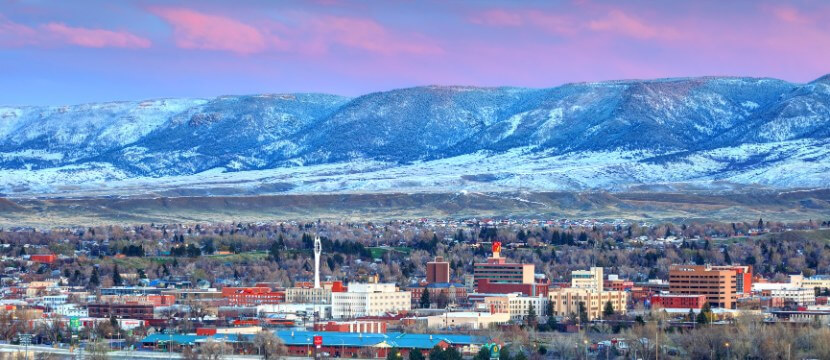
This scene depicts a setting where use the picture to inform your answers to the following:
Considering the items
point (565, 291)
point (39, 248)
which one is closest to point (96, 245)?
point (39, 248)

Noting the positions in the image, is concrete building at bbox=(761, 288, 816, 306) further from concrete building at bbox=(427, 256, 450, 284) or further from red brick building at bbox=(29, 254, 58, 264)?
red brick building at bbox=(29, 254, 58, 264)

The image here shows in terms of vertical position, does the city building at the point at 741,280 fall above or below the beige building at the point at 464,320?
A: above

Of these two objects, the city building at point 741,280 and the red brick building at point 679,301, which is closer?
the red brick building at point 679,301

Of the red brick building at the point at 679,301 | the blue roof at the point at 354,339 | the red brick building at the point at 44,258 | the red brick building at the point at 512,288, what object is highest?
the red brick building at the point at 44,258

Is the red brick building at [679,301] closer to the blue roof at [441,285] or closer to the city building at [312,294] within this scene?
the blue roof at [441,285]

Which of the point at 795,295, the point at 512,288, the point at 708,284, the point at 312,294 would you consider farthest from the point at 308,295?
the point at 795,295

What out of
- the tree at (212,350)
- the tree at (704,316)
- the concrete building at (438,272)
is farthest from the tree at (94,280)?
the tree at (212,350)

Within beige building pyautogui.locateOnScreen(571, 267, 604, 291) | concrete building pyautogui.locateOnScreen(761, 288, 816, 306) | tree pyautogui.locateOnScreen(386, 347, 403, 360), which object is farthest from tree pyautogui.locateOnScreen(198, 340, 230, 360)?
concrete building pyautogui.locateOnScreen(761, 288, 816, 306)
